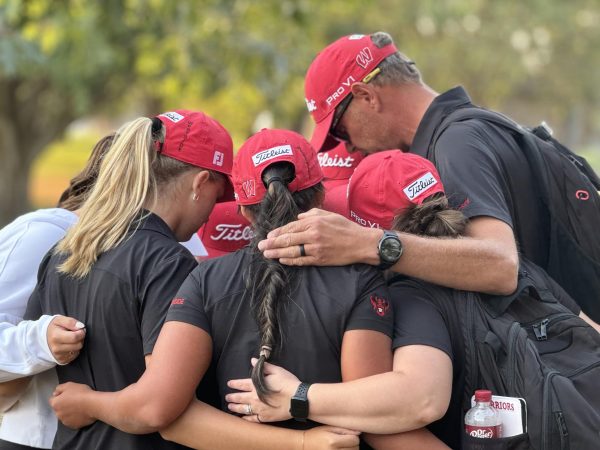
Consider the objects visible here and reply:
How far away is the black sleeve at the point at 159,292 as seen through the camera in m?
2.90

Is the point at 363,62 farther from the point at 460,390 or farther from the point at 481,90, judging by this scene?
the point at 481,90

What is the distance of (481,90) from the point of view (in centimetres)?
3209

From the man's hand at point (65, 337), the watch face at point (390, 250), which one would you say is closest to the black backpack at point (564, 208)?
the watch face at point (390, 250)

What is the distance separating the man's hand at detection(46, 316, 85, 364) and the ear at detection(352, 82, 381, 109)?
155cm

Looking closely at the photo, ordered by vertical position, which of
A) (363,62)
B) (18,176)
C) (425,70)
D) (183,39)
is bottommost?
(18,176)

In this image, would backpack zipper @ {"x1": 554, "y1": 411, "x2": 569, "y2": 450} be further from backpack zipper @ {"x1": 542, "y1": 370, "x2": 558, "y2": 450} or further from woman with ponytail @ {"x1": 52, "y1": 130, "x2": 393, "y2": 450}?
woman with ponytail @ {"x1": 52, "y1": 130, "x2": 393, "y2": 450}

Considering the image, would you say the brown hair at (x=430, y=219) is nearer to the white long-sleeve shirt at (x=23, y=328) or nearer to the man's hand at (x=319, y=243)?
the man's hand at (x=319, y=243)

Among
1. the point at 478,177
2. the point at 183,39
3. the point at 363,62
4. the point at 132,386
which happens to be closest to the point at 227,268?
the point at 132,386

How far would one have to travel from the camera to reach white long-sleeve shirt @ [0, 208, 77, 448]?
3.15 meters

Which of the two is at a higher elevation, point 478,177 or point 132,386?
point 478,177

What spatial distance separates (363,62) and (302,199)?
3.93 ft

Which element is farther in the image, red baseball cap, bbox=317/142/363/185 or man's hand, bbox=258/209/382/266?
red baseball cap, bbox=317/142/363/185

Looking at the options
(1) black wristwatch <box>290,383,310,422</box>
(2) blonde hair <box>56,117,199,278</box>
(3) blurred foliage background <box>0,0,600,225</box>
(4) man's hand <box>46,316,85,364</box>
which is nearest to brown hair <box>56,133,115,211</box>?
(2) blonde hair <box>56,117,199,278</box>

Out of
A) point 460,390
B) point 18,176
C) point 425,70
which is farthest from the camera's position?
point 425,70
